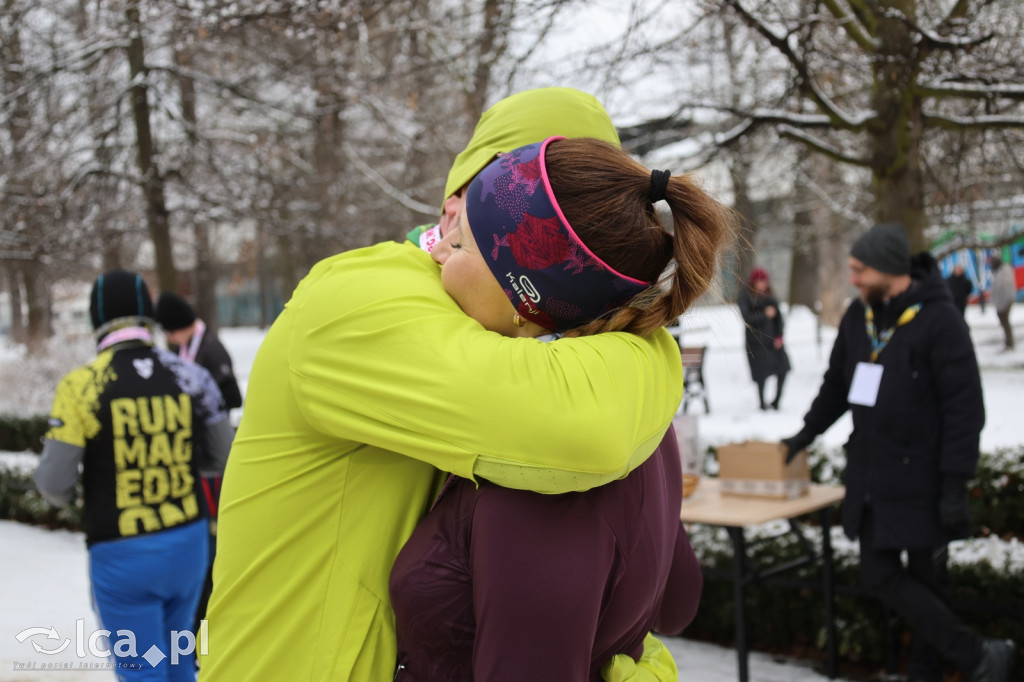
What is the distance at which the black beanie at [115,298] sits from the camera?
357cm

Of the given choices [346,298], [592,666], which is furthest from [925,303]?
[346,298]

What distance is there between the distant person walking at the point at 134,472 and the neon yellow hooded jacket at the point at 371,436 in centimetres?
226

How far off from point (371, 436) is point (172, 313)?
5.37m

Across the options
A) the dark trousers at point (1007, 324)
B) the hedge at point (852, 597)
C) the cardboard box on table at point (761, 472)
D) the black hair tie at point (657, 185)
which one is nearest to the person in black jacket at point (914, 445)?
the cardboard box on table at point (761, 472)

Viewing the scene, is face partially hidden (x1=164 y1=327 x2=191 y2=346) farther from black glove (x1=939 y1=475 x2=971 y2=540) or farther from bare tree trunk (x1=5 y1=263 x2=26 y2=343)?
bare tree trunk (x1=5 y1=263 x2=26 y2=343)

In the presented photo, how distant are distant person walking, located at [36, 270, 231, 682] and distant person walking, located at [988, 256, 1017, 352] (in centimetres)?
1565

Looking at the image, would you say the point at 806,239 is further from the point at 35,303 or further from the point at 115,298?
the point at 115,298

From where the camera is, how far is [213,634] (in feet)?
4.29

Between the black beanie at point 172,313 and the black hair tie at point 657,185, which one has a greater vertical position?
the black hair tie at point 657,185

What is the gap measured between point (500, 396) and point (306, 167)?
42.0ft

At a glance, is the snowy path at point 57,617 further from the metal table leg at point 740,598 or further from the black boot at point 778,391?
the black boot at point 778,391

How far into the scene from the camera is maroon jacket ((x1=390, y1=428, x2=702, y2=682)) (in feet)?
3.67

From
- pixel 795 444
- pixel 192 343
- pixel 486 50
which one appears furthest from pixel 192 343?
pixel 486 50

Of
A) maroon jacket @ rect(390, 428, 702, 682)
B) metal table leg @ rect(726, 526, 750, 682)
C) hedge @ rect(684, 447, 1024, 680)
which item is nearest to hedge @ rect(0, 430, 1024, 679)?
hedge @ rect(684, 447, 1024, 680)
